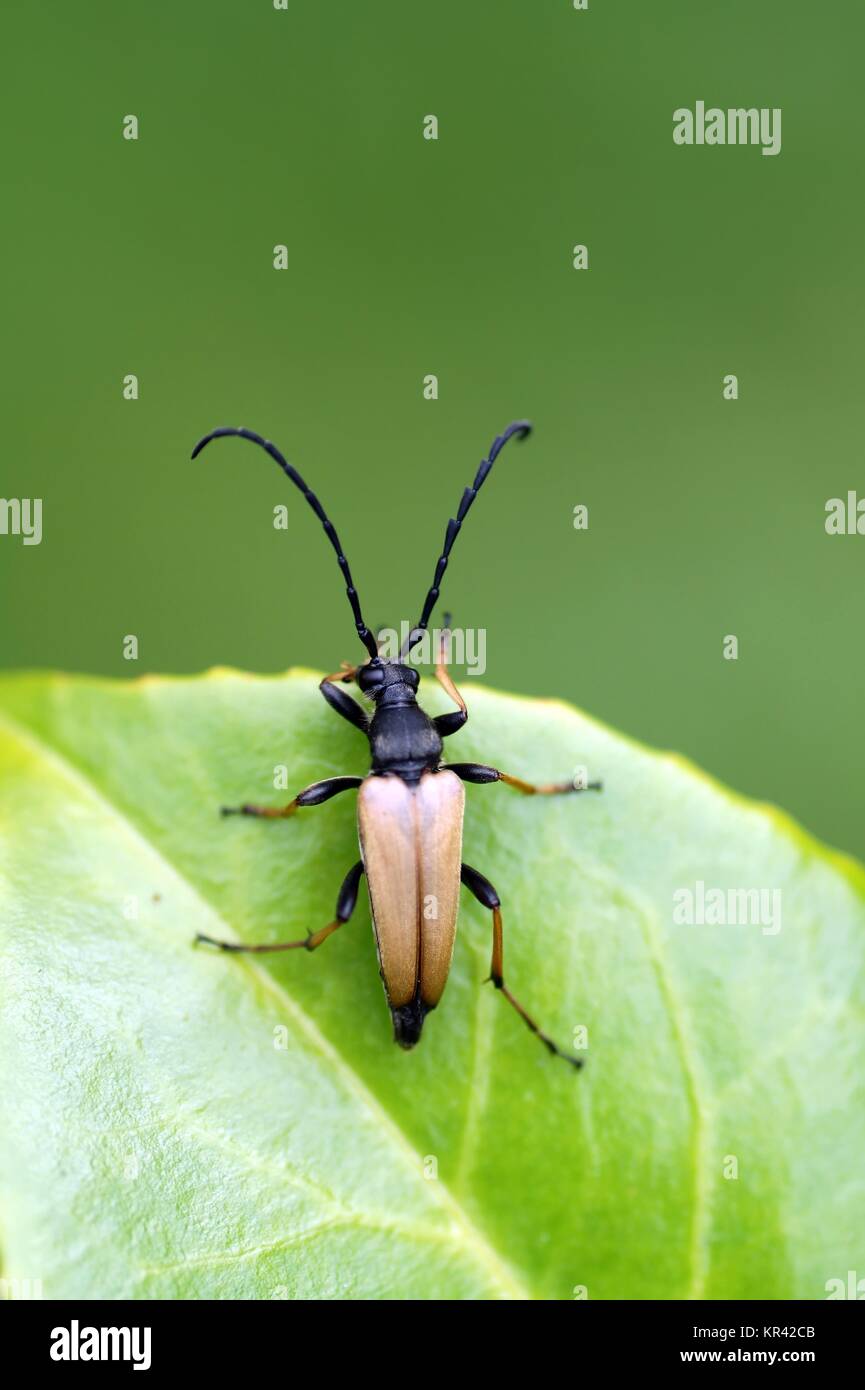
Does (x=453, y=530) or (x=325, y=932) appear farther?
(x=453, y=530)

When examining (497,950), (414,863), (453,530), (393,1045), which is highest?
(453,530)

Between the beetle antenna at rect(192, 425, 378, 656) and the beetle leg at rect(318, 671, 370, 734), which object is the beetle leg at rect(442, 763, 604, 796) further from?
the beetle antenna at rect(192, 425, 378, 656)

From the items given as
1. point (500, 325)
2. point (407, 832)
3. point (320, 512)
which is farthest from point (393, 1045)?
point (500, 325)

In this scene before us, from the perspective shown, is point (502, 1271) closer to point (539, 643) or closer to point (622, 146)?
point (539, 643)

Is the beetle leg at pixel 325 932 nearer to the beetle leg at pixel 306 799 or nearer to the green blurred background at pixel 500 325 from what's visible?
the beetle leg at pixel 306 799

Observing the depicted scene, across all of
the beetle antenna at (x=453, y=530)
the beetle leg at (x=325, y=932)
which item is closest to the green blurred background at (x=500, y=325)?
the beetle antenna at (x=453, y=530)

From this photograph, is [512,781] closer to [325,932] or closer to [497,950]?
[497,950]

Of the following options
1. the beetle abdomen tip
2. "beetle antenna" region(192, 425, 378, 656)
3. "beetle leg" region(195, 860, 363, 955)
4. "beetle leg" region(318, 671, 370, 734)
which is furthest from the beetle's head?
the beetle abdomen tip
